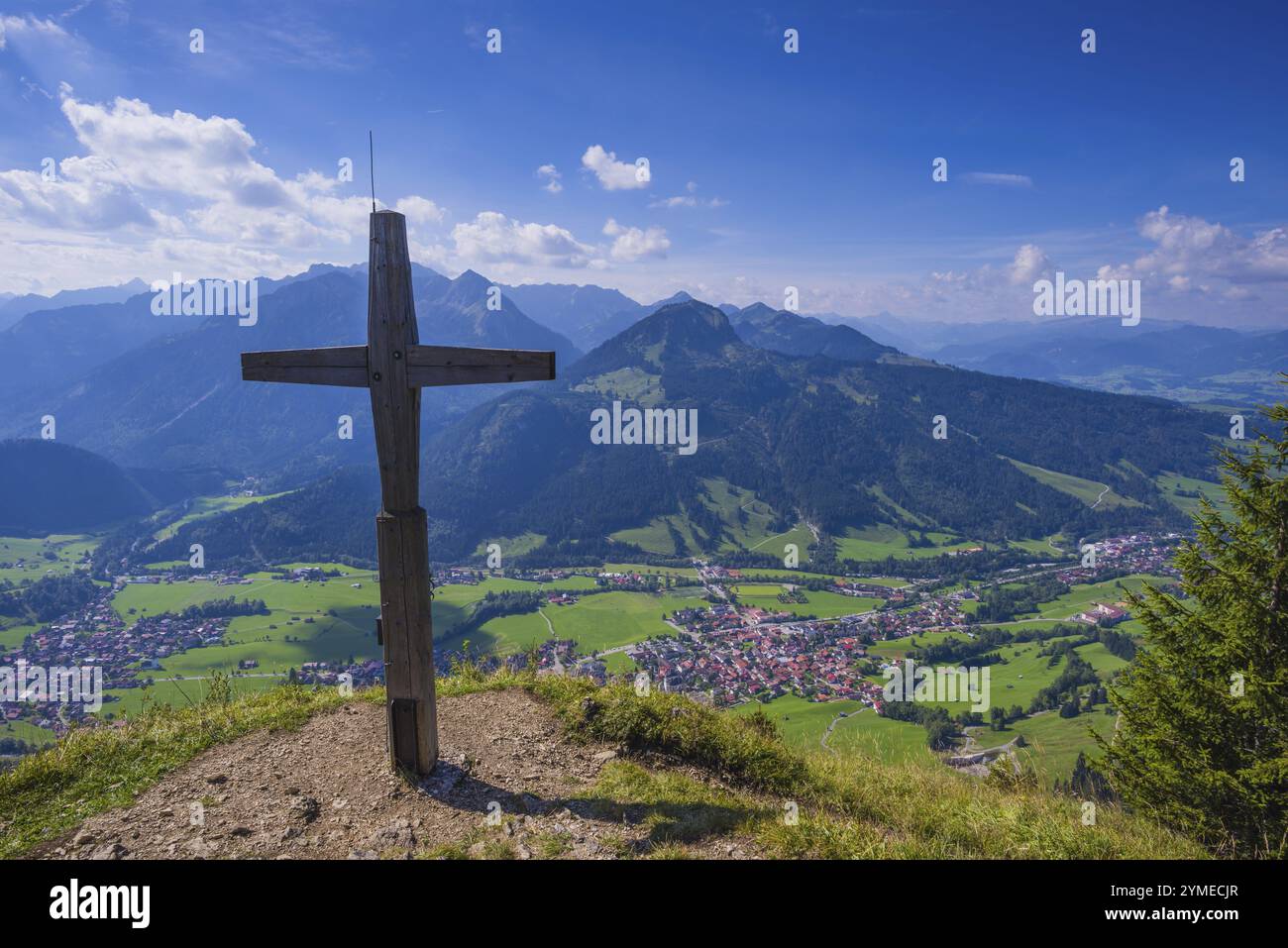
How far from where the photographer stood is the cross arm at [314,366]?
6.80 m

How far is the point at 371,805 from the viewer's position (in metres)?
6.67

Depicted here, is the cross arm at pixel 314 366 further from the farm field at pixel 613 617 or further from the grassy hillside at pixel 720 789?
the farm field at pixel 613 617

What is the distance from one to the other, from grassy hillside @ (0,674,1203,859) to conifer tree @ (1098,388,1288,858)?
1.56m

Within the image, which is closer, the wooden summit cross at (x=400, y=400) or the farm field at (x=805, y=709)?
the wooden summit cross at (x=400, y=400)

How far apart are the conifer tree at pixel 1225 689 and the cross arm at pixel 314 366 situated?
36.8ft

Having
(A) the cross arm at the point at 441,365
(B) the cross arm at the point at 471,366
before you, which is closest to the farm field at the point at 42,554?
(A) the cross arm at the point at 441,365

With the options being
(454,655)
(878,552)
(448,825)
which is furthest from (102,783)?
(878,552)

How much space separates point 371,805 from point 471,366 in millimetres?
5112

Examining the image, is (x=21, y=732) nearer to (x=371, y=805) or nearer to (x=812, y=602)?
(x=371, y=805)

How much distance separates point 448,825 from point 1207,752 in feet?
32.5

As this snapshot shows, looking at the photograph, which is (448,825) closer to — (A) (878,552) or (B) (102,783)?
(B) (102,783)

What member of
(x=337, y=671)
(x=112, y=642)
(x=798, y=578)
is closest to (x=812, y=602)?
(x=798, y=578)

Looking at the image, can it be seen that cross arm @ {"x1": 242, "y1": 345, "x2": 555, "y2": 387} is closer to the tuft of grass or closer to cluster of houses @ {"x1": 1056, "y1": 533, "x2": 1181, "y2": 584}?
the tuft of grass
